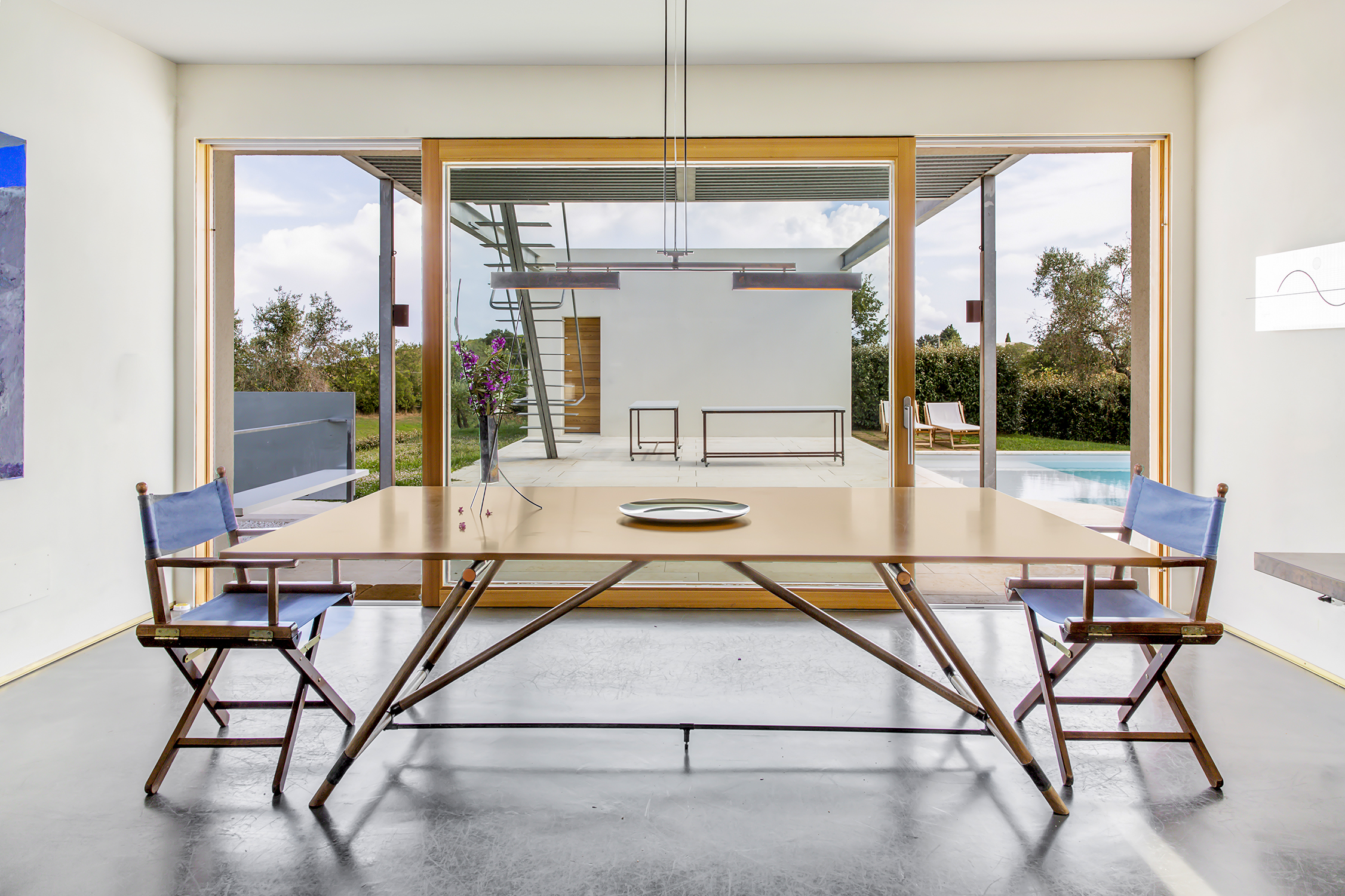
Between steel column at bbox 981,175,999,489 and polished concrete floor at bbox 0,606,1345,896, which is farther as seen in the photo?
steel column at bbox 981,175,999,489

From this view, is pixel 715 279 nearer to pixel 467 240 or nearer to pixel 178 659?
pixel 467 240

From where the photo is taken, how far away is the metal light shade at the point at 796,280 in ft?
11.3

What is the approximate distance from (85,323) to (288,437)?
16.0 feet

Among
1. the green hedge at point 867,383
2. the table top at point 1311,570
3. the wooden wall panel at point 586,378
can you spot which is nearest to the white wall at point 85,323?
the wooden wall panel at point 586,378

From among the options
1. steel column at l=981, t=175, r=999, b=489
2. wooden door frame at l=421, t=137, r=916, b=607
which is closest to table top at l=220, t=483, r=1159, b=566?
wooden door frame at l=421, t=137, r=916, b=607

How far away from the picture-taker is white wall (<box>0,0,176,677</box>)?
3.33m

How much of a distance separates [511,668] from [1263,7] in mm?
4671

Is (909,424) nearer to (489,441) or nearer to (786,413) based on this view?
(786,413)

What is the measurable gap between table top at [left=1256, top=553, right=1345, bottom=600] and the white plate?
1.39 metres

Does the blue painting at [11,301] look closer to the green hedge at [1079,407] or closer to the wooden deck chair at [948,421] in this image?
the wooden deck chair at [948,421]

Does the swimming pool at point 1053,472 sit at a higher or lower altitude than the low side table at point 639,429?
lower

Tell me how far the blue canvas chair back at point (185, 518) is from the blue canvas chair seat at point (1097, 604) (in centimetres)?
281

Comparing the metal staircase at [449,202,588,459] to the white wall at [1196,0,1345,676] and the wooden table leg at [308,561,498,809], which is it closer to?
the wooden table leg at [308,561,498,809]

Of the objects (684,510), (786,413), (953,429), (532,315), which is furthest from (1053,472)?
(684,510)
